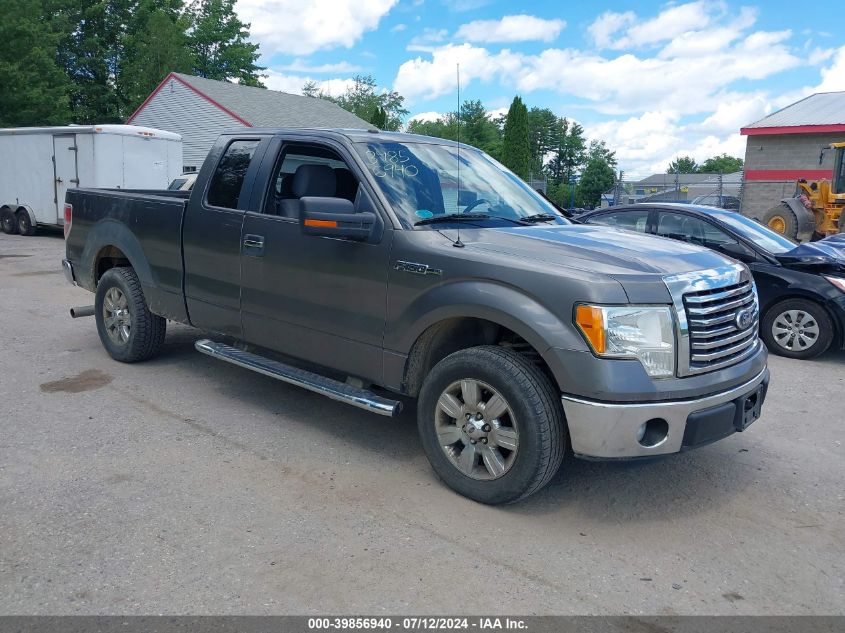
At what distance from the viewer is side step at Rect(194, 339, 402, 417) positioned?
4207 millimetres

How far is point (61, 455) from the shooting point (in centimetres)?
443

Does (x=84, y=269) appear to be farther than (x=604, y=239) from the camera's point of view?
Yes

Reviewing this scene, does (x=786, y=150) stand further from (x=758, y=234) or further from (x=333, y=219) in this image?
(x=333, y=219)

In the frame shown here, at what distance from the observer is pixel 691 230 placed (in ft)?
28.2

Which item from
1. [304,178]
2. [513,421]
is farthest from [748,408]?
[304,178]

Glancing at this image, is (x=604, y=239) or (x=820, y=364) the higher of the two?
(x=604, y=239)

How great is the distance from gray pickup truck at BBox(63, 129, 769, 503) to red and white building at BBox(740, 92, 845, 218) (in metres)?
28.8

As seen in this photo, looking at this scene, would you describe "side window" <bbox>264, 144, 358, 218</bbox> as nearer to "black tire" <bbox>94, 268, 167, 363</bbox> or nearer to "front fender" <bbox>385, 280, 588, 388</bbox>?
"front fender" <bbox>385, 280, 588, 388</bbox>

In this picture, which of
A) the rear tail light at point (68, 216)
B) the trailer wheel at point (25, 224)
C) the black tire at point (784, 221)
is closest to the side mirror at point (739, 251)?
the rear tail light at point (68, 216)

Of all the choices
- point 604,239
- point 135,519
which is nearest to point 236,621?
point 135,519

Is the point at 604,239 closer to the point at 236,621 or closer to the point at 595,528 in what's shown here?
the point at 595,528

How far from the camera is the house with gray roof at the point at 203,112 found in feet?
103

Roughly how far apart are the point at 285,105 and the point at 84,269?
102ft

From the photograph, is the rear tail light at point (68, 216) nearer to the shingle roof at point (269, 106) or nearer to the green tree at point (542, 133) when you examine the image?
the shingle roof at point (269, 106)
